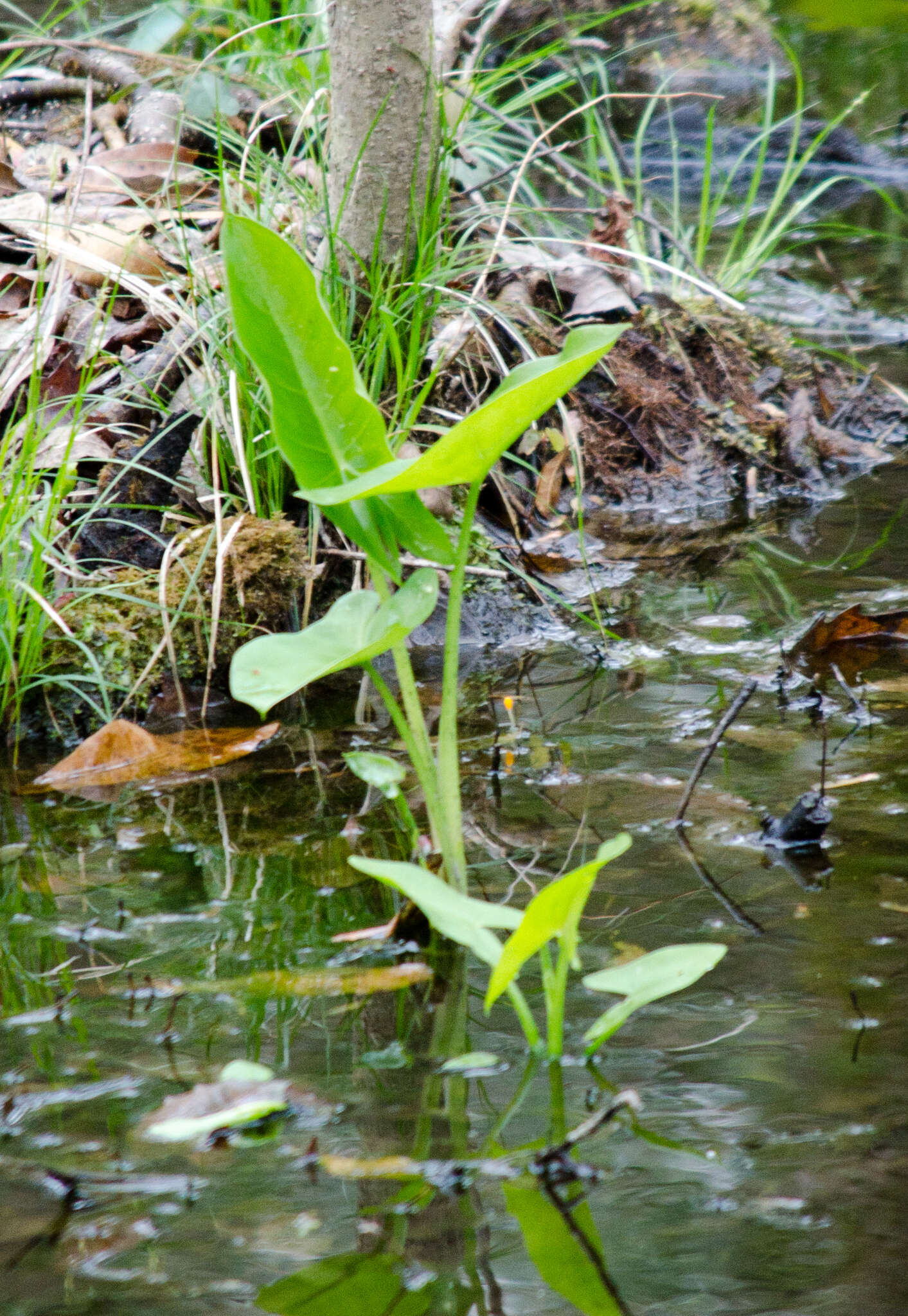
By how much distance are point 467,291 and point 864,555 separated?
1.20 meters

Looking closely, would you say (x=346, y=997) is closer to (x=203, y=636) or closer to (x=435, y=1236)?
(x=435, y=1236)

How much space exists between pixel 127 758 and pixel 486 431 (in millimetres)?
1086

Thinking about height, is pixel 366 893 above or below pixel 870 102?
below

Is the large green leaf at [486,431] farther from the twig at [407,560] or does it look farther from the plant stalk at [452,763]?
the twig at [407,560]

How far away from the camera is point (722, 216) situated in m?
6.11

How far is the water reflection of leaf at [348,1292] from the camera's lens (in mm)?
986

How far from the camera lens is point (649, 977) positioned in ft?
4.00

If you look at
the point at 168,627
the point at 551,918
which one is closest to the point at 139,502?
the point at 168,627

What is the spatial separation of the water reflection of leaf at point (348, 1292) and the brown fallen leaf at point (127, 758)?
1.13 m

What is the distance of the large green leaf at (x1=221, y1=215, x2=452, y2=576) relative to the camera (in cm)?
135

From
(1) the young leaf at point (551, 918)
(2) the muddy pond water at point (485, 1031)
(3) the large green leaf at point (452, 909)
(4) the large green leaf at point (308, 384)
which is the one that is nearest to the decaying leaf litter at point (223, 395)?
(2) the muddy pond water at point (485, 1031)

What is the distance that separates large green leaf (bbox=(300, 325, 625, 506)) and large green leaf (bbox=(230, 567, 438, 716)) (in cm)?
11

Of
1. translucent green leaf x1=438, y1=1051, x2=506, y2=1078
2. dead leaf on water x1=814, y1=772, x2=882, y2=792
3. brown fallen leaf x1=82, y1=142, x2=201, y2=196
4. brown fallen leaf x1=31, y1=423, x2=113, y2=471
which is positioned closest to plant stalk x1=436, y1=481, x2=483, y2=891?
translucent green leaf x1=438, y1=1051, x2=506, y2=1078

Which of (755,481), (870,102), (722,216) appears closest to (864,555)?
(755,481)
